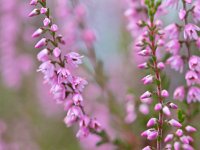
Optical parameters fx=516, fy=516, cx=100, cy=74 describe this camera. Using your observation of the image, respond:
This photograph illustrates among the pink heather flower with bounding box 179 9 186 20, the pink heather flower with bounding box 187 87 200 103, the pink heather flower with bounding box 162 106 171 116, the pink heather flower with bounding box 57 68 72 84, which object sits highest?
the pink heather flower with bounding box 179 9 186 20

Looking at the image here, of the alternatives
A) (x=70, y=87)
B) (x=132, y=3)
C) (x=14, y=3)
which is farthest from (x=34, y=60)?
(x=70, y=87)

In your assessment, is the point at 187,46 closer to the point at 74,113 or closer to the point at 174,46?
the point at 174,46

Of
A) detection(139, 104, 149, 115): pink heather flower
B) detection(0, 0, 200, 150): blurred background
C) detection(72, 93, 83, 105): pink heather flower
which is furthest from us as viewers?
detection(0, 0, 200, 150): blurred background

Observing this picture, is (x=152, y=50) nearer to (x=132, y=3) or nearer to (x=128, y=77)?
(x=132, y=3)

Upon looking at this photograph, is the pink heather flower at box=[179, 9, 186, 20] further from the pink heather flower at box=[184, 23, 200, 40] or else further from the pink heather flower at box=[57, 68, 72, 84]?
the pink heather flower at box=[57, 68, 72, 84]

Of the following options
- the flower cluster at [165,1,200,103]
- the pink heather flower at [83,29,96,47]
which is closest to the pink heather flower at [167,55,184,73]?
the flower cluster at [165,1,200,103]

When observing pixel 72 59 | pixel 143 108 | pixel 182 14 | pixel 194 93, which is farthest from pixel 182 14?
pixel 143 108
